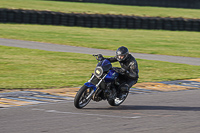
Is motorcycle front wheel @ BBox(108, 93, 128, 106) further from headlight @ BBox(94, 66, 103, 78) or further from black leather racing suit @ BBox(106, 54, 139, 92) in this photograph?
headlight @ BBox(94, 66, 103, 78)

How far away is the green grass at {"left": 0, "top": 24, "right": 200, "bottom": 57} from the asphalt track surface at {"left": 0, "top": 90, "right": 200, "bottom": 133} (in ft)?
40.9

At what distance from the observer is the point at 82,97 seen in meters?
8.92

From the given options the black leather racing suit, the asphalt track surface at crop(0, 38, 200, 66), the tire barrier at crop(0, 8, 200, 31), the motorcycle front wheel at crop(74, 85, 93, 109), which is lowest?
the tire barrier at crop(0, 8, 200, 31)

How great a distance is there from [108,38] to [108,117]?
2071cm

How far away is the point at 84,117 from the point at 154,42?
19762 mm

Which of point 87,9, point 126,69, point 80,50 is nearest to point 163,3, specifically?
point 87,9

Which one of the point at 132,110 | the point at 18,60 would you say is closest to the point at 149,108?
the point at 132,110

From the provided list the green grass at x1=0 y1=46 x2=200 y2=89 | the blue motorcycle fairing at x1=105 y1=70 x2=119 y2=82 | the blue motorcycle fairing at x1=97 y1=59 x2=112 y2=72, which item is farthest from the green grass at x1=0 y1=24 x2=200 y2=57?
the blue motorcycle fairing at x1=97 y1=59 x2=112 y2=72

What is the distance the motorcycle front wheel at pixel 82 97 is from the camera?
870 centimetres

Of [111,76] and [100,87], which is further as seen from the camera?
[111,76]

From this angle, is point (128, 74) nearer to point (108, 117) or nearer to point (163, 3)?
point (108, 117)

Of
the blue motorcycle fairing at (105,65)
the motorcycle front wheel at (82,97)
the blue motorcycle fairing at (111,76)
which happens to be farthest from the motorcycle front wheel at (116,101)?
the blue motorcycle fairing at (105,65)

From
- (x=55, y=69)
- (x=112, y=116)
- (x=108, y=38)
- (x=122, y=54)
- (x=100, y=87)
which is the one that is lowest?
(x=108, y=38)

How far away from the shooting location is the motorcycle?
878 centimetres
